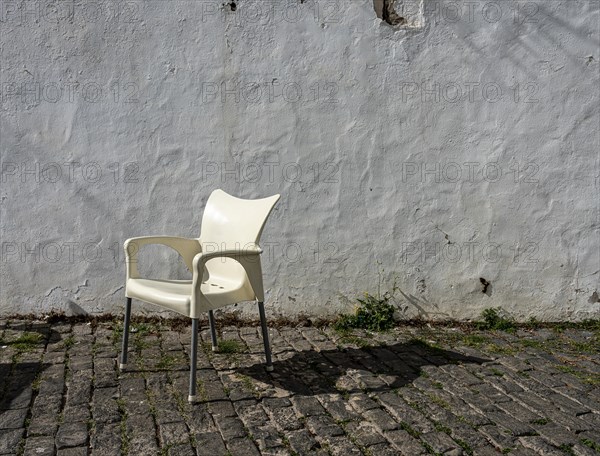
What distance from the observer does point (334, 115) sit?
5.02 metres

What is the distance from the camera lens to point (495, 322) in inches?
203

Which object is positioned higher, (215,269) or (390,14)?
(390,14)

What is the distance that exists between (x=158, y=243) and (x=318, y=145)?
1.51 metres

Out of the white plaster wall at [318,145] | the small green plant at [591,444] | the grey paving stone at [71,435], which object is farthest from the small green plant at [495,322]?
the grey paving stone at [71,435]

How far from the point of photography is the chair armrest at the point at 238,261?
11.7ft

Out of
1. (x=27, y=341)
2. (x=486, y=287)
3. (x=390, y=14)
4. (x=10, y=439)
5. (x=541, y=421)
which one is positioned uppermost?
(x=390, y=14)

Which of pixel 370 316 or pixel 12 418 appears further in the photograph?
pixel 370 316

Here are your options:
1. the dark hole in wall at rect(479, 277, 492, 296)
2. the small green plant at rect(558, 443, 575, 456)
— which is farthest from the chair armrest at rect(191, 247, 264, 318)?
the dark hole in wall at rect(479, 277, 492, 296)

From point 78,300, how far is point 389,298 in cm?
230

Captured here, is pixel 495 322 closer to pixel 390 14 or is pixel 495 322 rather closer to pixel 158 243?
pixel 390 14

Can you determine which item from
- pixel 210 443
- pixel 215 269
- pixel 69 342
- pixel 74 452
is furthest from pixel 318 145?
pixel 74 452

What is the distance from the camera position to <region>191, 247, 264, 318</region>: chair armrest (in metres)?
3.57

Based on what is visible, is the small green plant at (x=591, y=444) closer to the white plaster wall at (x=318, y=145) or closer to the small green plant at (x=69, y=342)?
the white plaster wall at (x=318, y=145)

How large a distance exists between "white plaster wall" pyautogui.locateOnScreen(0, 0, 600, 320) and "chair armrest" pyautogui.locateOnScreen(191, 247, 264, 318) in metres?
1.19
